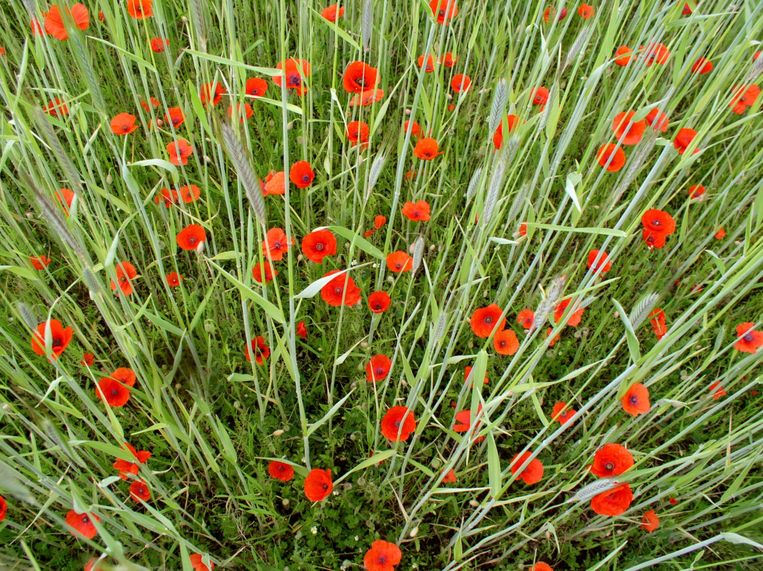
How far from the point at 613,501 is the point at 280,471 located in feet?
2.28

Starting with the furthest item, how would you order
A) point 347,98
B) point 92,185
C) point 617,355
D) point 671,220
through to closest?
1. point 347,98
2. point 617,355
3. point 671,220
4. point 92,185

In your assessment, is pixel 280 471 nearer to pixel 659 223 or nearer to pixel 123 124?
pixel 123 124

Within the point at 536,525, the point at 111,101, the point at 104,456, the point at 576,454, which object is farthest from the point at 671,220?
the point at 111,101

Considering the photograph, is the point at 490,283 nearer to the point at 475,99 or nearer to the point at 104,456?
the point at 475,99

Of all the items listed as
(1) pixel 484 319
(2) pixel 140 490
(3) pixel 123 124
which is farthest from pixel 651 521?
(3) pixel 123 124

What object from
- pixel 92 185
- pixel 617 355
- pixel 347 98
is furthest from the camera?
pixel 347 98

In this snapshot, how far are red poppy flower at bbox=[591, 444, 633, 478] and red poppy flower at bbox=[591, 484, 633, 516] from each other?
0.11ft

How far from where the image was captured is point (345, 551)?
4.09 feet

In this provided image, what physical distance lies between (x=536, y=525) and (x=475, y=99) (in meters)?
1.32

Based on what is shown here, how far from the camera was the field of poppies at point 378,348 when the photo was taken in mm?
964

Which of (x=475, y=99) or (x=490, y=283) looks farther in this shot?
(x=475, y=99)

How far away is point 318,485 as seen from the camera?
114 centimetres

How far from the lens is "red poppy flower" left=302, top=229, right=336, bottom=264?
1.27 m

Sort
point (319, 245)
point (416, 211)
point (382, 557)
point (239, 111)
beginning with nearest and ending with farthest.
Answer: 1. point (239, 111)
2. point (382, 557)
3. point (319, 245)
4. point (416, 211)
